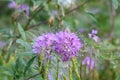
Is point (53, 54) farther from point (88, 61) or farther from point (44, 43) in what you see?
point (88, 61)

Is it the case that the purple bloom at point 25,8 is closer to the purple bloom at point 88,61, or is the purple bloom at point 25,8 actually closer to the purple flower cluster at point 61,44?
the purple bloom at point 88,61

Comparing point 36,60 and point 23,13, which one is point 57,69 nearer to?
point 36,60

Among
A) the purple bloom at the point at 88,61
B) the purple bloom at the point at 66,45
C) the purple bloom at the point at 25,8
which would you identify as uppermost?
the purple bloom at the point at 25,8

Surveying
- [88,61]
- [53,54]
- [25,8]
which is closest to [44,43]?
[53,54]


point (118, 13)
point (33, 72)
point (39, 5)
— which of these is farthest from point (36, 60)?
point (118, 13)

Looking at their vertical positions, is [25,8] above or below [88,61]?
above

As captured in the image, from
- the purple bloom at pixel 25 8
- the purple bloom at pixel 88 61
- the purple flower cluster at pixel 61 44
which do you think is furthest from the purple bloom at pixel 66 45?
the purple bloom at pixel 25 8

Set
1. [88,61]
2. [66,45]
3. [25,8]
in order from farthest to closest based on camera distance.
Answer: [25,8] → [88,61] → [66,45]
